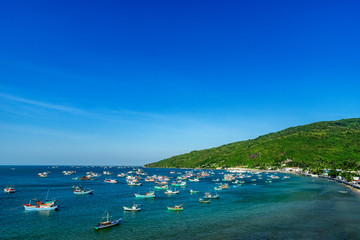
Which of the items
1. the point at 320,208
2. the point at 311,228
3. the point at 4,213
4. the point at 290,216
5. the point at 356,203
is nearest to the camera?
the point at 311,228

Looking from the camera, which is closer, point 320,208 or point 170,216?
point 170,216

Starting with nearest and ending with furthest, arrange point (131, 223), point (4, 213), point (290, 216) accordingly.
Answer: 1. point (131, 223)
2. point (290, 216)
3. point (4, 213)

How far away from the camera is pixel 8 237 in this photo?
42.2 meters

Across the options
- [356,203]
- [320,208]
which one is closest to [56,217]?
[320,208]

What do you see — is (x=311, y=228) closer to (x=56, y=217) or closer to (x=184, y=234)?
(x=184, y=234)

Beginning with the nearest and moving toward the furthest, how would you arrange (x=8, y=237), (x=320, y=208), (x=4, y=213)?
(x=8, y=237)
(x=4, y=213)
(x=320, y=208)

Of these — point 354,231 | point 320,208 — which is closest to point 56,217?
point 354,231

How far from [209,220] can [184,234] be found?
12184mm

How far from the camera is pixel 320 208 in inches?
2603

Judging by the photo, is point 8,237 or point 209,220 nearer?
point 8,237

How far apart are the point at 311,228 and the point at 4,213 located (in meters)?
74.1

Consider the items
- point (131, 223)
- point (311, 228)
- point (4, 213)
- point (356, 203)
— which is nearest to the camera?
point (311, 228)

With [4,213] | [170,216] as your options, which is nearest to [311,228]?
[170,216]

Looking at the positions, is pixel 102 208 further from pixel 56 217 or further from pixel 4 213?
pixel 4 213
